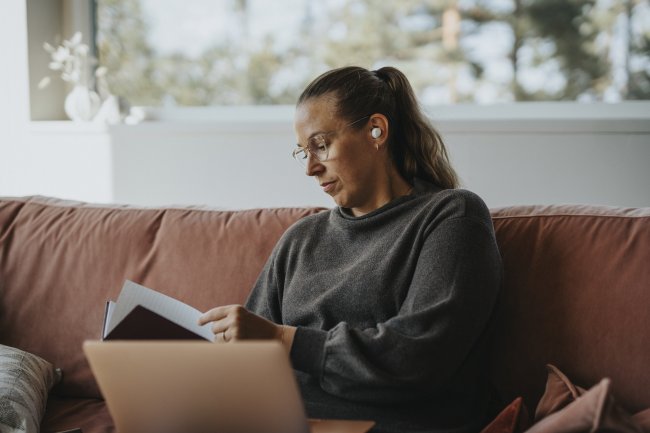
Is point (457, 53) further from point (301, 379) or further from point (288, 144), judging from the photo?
point (301, 379)

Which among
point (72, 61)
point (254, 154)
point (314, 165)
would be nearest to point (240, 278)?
point (314, 165)

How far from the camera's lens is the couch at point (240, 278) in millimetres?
1465

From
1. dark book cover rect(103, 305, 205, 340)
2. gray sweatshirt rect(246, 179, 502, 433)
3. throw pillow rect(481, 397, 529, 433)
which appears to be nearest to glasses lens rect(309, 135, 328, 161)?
gray sweatshirt rect(246, 179, 502, 433)

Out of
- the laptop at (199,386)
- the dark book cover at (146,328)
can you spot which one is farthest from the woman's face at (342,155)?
the laptop at (199,386)

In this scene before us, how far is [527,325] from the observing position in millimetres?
1520

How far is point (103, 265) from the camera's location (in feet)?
6.13

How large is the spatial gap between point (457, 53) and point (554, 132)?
1.52ft

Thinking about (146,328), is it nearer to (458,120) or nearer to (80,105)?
(458,120)

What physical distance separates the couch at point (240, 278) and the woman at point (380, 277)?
117mm

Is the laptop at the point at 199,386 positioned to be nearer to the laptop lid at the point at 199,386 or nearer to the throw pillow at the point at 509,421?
the laptop lid at the point at 199,386

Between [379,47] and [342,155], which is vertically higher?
[379,47]

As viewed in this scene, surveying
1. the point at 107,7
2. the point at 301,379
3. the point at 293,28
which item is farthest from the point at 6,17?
the point at 301,379

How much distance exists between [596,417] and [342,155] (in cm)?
71

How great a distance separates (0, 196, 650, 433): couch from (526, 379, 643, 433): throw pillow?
354mm
